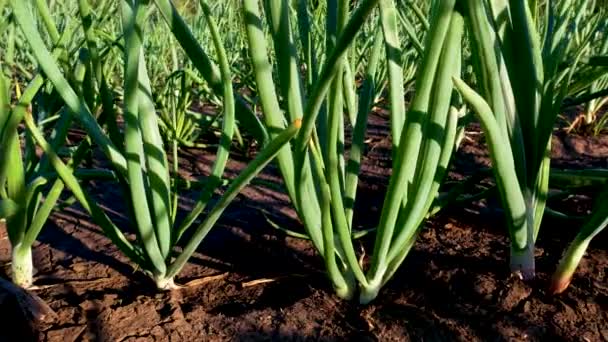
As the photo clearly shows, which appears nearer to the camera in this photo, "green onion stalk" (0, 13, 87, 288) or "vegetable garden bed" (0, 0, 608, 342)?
"vegetable garden bed" (0, 0, 608, 342)

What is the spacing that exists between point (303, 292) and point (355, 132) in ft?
0.86

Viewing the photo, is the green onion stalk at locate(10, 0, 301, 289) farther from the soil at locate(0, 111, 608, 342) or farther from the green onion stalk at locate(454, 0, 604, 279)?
the green onion stalk at locate(454, 0, 604, 279)

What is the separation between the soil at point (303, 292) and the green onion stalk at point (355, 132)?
0.07 metres

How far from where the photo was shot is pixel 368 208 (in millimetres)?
1246

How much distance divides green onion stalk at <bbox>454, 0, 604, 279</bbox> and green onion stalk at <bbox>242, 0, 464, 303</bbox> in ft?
0.17

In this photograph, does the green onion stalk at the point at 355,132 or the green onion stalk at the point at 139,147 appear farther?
the green onion stalk at the point at 139,147

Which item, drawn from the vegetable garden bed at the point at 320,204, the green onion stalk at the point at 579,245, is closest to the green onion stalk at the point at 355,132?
the vegetable garden bed at the point at 320,204

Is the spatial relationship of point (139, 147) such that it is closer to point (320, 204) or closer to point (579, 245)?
point (320, 204)

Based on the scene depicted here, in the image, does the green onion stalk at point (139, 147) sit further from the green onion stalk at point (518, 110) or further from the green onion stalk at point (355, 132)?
the green onion stalk at point (518, 110)

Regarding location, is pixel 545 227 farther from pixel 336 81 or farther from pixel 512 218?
pixel 336 81

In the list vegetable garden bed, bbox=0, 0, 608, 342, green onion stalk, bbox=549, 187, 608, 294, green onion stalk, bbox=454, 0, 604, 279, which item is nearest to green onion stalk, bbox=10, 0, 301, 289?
vegetable garden bed, bbox=0, 0, 608, 342

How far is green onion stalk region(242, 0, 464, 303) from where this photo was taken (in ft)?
2.10

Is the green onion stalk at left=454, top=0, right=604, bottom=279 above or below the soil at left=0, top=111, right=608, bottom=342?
above

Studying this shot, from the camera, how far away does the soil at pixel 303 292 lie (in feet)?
2.63
